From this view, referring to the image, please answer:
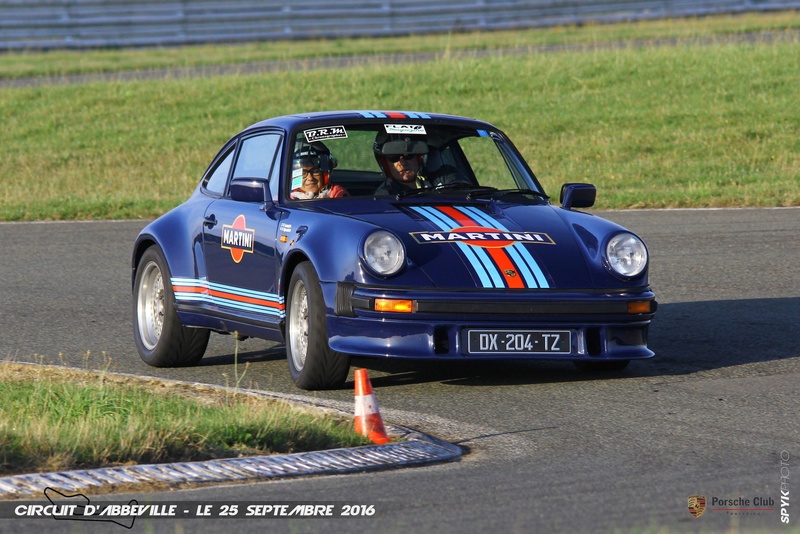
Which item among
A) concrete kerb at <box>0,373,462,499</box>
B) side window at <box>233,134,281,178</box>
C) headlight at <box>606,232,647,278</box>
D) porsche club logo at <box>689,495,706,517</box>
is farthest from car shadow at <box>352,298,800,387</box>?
porsche club logo at <box>689,495,706,517</box>

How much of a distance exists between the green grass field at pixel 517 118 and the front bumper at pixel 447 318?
9.32 m

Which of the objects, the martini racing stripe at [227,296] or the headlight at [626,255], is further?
the martini racing stripe at [227,296]

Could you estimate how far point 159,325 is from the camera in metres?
8.82

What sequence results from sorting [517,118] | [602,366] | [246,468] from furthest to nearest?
[517,118], [602,366], [246,468]

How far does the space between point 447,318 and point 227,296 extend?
1.71m

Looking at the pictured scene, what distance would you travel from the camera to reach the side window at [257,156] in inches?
336

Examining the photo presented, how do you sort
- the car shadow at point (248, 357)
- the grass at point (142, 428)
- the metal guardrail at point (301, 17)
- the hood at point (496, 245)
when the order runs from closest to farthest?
the grass at point (142, 428), the hood at point (496, 245), the car shadow at point (248, 357), the metal guardrail at point (301, 17)

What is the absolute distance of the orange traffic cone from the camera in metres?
5.98

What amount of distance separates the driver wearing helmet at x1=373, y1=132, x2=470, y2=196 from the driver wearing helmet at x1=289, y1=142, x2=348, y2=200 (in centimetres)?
30

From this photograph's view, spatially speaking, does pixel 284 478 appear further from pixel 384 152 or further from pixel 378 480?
pixel 384 152

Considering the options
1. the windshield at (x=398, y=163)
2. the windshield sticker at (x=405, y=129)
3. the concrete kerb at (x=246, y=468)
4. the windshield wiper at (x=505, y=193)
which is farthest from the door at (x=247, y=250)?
the concrete kerb at (x=246, y=468)

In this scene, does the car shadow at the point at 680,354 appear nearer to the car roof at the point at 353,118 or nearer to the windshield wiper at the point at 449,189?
the windshield wiper at the point at 449,189

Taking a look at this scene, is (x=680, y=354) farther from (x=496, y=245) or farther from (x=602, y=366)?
(x=496, y=245)

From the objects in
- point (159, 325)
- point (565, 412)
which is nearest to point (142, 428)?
point (565, 412)
